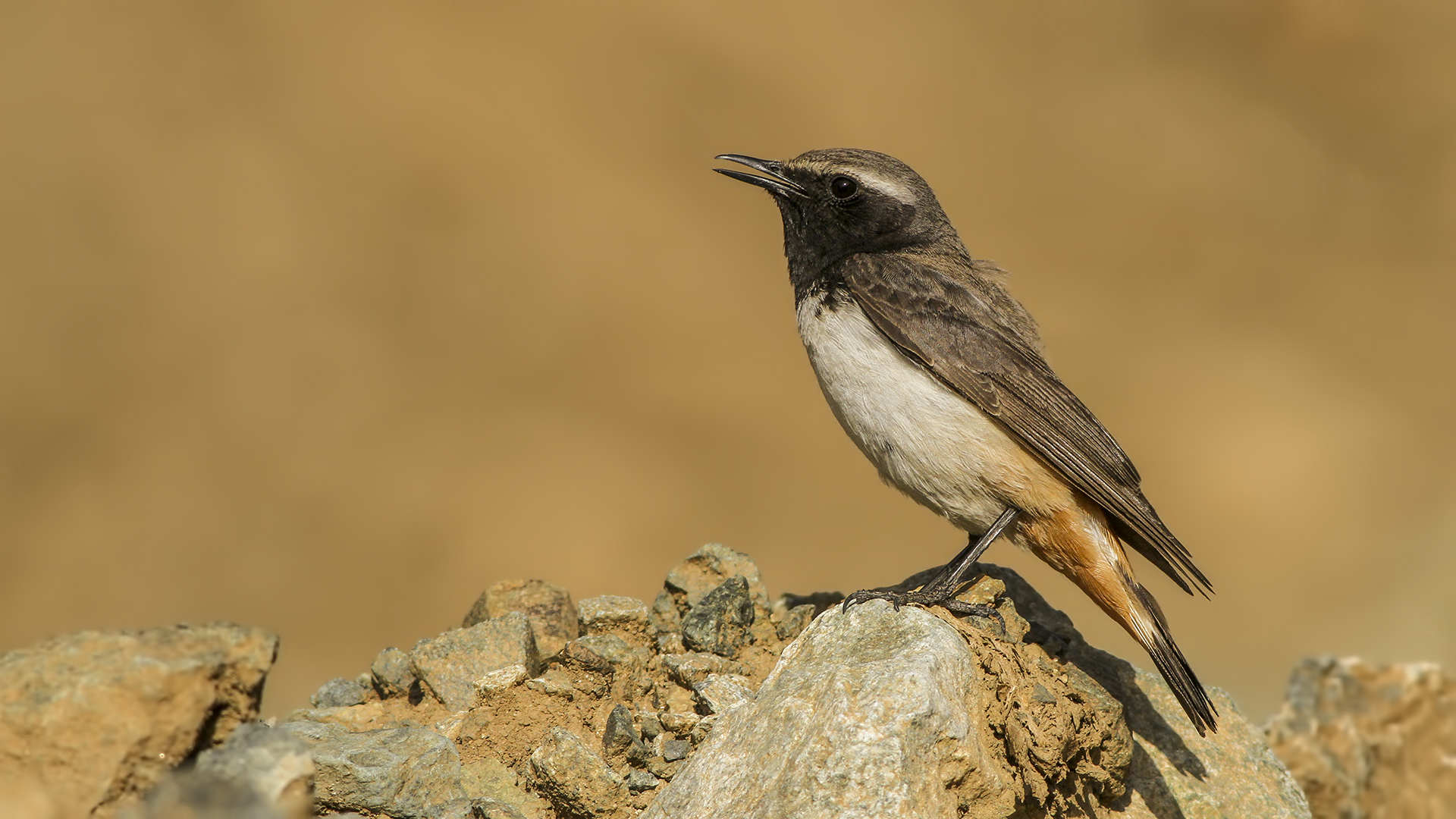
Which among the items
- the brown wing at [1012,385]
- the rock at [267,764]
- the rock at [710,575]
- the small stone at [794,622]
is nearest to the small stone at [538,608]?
the rock at [710,575]

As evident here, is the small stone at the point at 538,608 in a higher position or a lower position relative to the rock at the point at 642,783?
higher

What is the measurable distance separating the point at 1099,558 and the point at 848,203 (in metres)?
2.67

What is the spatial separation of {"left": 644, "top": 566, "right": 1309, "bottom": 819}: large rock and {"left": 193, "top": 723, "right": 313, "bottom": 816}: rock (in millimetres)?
1759

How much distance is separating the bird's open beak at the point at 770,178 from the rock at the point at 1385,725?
16.8 feet

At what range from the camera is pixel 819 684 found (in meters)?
5.10

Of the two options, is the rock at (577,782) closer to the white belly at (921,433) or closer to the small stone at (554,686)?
the small stone at (554,686)

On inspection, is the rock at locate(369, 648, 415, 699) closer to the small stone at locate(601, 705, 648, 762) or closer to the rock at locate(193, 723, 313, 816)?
the small stone at locate(601, 705, 648, 762)

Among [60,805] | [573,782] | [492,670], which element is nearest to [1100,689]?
[573,782]

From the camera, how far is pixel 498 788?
5.55 metres

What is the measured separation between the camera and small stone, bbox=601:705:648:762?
5727 millimetres

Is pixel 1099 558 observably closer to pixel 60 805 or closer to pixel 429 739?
pixel 429 739

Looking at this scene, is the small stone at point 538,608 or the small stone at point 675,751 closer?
the small stone at point 675,751

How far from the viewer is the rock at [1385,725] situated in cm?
830

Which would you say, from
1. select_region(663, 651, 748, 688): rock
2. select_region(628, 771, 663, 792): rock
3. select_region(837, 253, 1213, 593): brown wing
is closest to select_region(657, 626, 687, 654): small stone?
select_region(663, 651, 748, 688): rock
